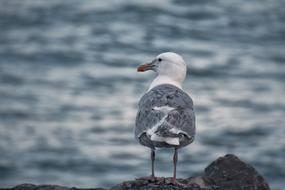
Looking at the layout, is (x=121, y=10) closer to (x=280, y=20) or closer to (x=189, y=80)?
(x=280, y=20)

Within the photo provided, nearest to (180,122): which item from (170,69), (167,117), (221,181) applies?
(167,117)

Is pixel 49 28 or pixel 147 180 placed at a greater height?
pixel 49 28

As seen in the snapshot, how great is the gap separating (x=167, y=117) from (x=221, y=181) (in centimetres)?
139

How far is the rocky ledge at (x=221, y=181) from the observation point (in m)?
10.7

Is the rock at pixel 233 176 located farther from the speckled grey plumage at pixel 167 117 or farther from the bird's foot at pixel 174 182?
the speckled grey plumage at pixel 167 117

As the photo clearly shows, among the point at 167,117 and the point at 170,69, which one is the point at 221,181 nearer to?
the point at 167,117

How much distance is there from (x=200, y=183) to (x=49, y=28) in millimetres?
22093

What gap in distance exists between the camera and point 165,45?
97.6ft

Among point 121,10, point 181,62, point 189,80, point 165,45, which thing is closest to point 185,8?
point 121,10

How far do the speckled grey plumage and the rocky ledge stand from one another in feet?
1.49

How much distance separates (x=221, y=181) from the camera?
11453 millimetres

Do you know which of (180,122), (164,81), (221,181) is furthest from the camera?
(164,81)

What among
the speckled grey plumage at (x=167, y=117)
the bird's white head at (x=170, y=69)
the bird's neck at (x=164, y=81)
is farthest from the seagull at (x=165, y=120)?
the bird's white head at (x=170, y=69)

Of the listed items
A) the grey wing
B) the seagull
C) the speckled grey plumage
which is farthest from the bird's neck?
the grey wing
